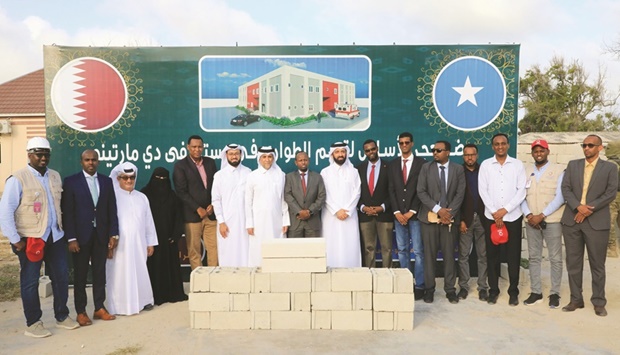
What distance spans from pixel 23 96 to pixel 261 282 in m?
15.1

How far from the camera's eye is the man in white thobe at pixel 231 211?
546 centimetres

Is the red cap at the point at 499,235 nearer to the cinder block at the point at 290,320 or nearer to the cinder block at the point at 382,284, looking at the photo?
the cinder block at the point at 382,284

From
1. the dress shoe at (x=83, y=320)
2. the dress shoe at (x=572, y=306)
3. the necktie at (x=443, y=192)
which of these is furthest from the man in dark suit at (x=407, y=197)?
the dress shoe at (x=83, y=320)

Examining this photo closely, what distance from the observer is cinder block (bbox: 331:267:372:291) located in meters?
4.38

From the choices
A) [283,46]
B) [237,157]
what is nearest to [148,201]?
[237,157]

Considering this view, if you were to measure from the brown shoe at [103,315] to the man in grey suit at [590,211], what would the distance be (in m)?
4.47

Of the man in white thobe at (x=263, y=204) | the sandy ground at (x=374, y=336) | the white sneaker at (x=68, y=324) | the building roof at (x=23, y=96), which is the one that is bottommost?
the sandy ground at (x=374, y=336)

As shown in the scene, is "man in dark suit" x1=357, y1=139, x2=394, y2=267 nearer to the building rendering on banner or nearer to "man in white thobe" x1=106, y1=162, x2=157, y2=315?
the building rendering on banner

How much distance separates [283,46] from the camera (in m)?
6.14

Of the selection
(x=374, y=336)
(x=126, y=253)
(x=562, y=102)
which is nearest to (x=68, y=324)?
(x=126, y=253)

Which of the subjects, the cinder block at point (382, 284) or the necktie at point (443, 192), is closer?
the cinder block at point (382, 284)

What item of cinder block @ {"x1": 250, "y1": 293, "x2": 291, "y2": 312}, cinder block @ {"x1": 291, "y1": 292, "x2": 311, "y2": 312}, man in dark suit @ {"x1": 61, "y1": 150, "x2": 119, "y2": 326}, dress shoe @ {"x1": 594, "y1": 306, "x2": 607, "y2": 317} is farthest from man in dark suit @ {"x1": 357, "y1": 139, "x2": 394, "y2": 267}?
man in dark suit @ {"x1": 61, "y1": 150, "x2": 119, "y2": 326}

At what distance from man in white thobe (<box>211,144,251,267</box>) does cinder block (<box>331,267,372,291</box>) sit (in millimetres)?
1497

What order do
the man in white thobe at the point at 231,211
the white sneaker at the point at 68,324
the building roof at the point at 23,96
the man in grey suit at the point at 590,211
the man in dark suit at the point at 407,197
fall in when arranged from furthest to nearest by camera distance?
1. the building roof at the point at 23,96
2. the man in white thobe at the point at 231,211
3. the man in dark suit at the point at 407,197
4. the man in grey suit at the point at 590,211
5. the white sneaker at the point at 68,324
